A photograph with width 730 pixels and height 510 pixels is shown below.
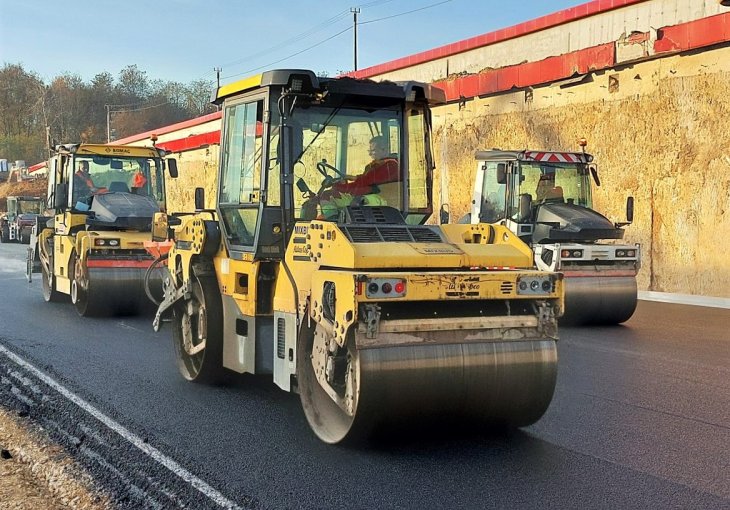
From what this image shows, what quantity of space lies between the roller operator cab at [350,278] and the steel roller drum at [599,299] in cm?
462

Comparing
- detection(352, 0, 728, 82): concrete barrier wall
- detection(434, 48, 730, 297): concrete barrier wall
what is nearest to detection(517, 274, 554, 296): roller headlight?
detection(434, 48, 730, 297): concrete barrier wall

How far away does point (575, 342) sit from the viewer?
9.39 metres

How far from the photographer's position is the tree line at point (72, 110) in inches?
2936

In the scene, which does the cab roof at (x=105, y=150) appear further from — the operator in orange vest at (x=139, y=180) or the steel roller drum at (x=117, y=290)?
the steel roller drum at (x=117, y=290)

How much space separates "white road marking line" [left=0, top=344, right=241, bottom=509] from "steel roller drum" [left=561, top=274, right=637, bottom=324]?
20.0ft

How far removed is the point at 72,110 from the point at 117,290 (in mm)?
69384

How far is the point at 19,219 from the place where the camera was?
3441cm

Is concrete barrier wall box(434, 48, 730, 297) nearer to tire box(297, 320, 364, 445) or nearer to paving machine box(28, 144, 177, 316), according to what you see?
paving machine box(28, 144, 177, 316)

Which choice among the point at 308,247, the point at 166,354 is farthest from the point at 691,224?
the point at 308,247

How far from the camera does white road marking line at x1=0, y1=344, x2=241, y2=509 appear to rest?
14.0ft

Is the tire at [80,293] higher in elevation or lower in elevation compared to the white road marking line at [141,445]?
higher

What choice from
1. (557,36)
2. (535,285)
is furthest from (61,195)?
(557,36)

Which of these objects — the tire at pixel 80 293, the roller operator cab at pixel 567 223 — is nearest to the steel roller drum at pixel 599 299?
the roller operator cab at pixel 567 223

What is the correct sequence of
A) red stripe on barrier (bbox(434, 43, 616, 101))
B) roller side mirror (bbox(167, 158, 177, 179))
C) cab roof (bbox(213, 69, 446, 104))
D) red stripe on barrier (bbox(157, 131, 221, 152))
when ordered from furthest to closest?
1. red stripe on barrier (bbox(157, 131, 221, 152))
2. red stripe on barrier (bbox(434, 43, 616, 101))
3. roller side mirror (bbox(167, 158, 177, 179))
4. cab roof (bbox(213, 69, 446, 104))
